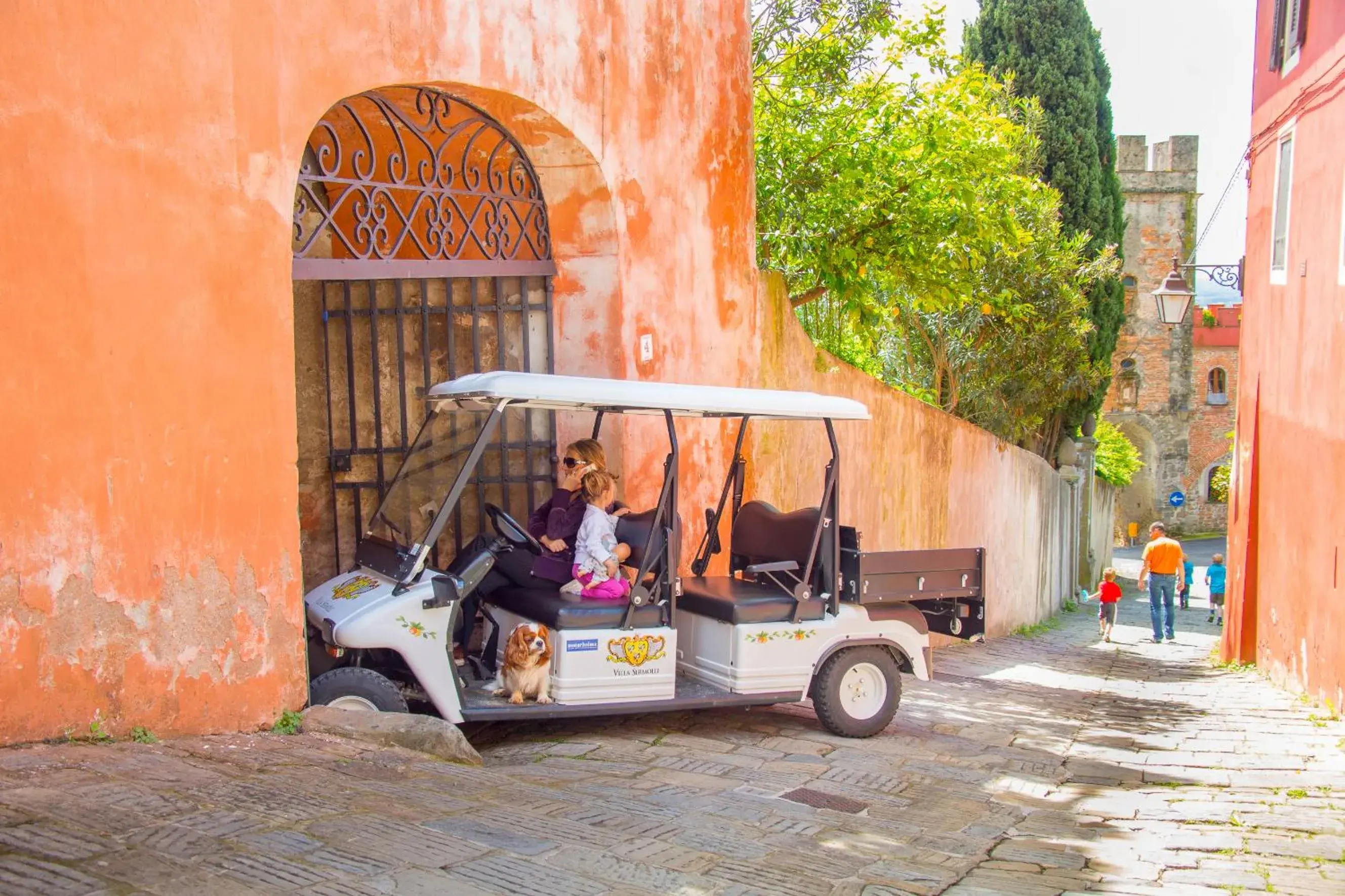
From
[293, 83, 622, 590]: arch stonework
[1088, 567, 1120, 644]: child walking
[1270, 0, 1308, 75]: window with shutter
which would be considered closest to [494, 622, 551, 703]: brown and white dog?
[293, 83, 622, 590]: arch stonework

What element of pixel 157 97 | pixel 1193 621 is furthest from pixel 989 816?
pixel 1193 621

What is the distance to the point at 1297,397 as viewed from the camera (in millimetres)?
12156

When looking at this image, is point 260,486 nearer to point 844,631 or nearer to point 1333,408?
point 844,631

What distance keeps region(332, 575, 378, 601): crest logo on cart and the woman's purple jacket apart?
2.95 ft

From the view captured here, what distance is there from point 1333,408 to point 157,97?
925 centimetres

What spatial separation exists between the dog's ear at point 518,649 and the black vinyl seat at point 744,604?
1.11m

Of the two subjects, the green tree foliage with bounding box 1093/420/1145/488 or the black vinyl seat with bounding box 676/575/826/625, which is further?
the green tree foliage with bounding box 1093/420/1145/488

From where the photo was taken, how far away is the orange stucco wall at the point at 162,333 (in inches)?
212

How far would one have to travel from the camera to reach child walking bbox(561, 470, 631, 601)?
6.81m

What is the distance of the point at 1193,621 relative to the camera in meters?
21.7

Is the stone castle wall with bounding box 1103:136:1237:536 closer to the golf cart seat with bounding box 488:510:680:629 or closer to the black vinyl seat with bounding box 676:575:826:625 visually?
the black vinyl seat with bounding box 676:575:826:625

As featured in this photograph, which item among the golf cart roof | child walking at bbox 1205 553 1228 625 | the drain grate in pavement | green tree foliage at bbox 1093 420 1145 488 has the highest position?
the golf cart roof

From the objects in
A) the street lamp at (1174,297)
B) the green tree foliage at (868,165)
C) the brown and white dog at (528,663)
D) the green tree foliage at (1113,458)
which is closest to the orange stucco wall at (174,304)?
the brown and white dog at (528,663)

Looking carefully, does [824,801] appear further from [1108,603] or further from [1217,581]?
[1217,581]
